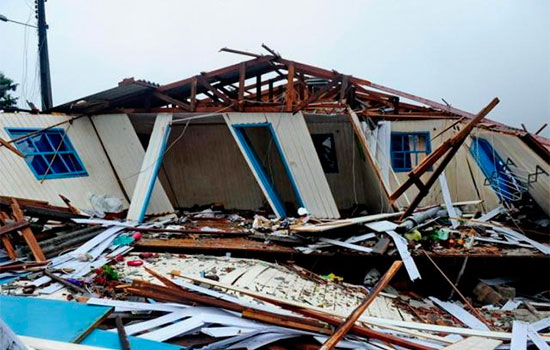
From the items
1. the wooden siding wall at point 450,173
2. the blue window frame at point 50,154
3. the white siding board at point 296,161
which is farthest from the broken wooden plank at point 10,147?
the wooden siding wall at point 450,173

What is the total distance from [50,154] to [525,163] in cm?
1140

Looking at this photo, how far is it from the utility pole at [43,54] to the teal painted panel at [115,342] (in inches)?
506

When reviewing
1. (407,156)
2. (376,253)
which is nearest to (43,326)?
(376,253)

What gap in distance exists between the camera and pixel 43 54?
505 inches

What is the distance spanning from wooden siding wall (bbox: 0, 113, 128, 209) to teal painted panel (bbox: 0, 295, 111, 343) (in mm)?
4963

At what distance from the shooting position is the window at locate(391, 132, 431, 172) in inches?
404

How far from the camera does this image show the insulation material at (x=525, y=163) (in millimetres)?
7324

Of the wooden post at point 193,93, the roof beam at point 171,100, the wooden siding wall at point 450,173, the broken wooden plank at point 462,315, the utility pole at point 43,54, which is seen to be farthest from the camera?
the utility pole at point 43,54

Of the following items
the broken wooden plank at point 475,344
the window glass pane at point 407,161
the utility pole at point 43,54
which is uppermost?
the utility pole at point 43,54

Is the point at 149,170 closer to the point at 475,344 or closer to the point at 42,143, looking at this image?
the point at 42,143

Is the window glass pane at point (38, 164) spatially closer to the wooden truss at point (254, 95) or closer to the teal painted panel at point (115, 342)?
the wooden truss at point (254, 95)

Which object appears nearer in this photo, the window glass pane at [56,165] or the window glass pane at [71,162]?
the window glass pane at [56,165]

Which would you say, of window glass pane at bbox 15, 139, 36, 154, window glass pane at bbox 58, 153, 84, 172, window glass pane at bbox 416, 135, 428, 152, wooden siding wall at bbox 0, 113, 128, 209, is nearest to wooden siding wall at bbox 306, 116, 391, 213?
window glass pane at bbox 416, 135, 428, 152

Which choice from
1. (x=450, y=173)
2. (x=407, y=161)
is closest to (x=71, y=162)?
(x=407, y=161)
